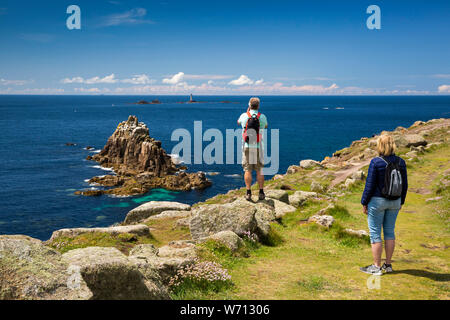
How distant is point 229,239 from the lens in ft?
34.5

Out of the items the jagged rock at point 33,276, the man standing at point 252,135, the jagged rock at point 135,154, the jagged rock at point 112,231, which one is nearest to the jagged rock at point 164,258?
the jagged rock at point 33,276

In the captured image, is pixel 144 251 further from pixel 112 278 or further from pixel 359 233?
pixel 359 233

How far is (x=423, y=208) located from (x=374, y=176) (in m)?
9.99

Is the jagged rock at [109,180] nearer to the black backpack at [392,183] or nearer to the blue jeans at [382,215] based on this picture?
the blue jeans at [382,215]

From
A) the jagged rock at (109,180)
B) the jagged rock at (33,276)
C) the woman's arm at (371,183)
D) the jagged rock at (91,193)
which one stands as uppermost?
the woman's arm at (371,183)

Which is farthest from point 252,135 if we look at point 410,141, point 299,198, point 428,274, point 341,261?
point 410,141

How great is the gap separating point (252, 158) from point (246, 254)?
15.3ft

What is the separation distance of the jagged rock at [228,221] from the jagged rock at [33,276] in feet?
21.6

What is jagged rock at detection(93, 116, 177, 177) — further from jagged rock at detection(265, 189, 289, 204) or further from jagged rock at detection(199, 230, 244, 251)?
jagged rock at detection(199, 230, 244, 251)

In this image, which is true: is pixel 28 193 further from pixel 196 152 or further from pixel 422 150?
pixel 422 150

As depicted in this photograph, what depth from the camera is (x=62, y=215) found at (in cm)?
4709

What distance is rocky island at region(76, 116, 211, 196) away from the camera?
59844 millimetres

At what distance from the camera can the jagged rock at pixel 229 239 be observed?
10.4 metres
